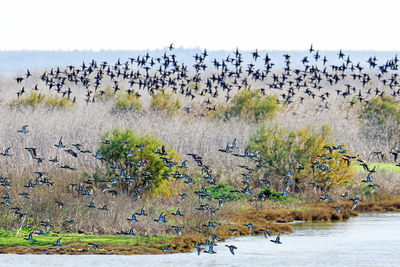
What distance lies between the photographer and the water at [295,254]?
24781 mm

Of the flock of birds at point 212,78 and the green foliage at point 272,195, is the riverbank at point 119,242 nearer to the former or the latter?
the green foliage at point 272,195

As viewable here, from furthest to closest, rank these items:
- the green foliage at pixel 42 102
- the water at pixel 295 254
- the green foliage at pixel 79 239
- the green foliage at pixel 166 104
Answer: the green foliage at pixel 166 104 → the green foliage at pixel 42 102 → the green foliage at pixel 79 239 → the water at pixel 295 254

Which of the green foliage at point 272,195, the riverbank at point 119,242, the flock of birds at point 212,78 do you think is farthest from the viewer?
the green foliage at point 272,195

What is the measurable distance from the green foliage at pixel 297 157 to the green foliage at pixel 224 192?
2251mm

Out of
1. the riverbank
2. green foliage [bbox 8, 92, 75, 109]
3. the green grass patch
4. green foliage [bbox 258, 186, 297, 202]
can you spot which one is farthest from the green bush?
green foliage [bbox 8, 92, 75, 109]

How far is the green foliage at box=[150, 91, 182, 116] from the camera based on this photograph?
193 ft

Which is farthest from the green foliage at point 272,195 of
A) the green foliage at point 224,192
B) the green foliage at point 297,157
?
the green foliage at point 297,157

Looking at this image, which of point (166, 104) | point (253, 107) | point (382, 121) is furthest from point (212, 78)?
point (166, 104)

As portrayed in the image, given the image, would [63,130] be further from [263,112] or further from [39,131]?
[263,112]

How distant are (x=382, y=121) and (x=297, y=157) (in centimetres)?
1496

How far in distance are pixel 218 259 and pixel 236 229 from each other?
4.87m

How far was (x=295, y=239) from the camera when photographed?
29.9m

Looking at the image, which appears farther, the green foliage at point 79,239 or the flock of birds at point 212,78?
the flock of birds at point 212,78

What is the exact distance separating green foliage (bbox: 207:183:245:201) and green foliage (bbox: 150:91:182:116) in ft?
65.0
